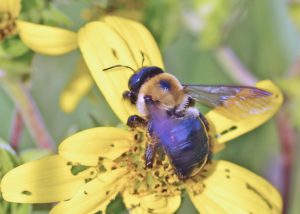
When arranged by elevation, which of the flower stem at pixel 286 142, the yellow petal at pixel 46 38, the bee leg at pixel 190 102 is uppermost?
the yellow petal at pixel 46 38

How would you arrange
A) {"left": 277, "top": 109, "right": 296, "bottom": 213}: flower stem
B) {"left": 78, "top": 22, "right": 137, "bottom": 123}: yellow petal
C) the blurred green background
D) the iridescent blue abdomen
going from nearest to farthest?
1. the iridescent blue abdomen
2. {"left": 78, "top": 22, "right": 137, "bottom": 123}: yellow petal
3. the blurred green background
4. {"left": 277, "top": 109, "right": 296, "bottom": 213}: flower stem

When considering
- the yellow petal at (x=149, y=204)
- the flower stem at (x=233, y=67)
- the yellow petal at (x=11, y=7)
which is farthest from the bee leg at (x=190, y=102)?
the flower stem at (x=233, y=67)

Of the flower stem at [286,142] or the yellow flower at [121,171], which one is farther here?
the flower stem at [286,142]

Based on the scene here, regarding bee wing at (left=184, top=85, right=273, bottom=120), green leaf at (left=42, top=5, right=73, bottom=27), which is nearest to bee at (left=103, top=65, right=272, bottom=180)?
bee wing at (left=184, top=85, right=273, bottom=120)

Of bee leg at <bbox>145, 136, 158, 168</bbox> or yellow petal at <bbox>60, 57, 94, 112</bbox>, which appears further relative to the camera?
yellow petal at <bbox>60, 57, 94, 112</bbox>

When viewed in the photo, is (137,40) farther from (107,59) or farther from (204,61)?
(204,61)

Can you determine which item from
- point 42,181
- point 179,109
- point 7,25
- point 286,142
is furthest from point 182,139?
point 286,142

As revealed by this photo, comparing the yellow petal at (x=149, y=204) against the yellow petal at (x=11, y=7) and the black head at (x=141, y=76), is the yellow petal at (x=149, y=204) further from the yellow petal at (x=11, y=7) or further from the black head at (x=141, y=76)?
the yellow petal at (x=11, y=7)

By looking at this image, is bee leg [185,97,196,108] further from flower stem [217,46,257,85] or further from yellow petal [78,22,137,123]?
flower stem [217,46,257,85]
